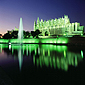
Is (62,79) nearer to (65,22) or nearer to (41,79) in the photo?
(41,79)

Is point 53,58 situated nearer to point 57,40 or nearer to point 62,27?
point 57,40

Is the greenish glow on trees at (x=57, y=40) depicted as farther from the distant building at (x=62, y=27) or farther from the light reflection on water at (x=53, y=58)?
the light reflection on water at (x=53, y=58)

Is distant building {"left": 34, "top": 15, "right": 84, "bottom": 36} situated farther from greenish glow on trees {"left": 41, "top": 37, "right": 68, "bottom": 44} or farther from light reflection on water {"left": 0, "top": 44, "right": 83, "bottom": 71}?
light reflection on water {"left": 0, "top": 44, "right": 83, "bottom": 71}

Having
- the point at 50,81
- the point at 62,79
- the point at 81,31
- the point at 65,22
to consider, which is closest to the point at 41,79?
the point at 50,81

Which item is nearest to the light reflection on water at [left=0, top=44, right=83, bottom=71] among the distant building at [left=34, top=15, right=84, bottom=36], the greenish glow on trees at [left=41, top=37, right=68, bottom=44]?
the greenish glow on trees at [left=41, top=37, right=68, bottom=44]

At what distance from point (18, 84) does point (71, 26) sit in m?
64.6

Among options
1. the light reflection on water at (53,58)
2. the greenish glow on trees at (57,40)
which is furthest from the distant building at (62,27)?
the light reflection on water at (53,58)

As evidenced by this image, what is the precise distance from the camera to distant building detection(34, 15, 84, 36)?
65438 mm

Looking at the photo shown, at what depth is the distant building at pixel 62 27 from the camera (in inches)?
→ 2576

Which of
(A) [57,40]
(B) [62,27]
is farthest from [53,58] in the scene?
(B) [62,27]

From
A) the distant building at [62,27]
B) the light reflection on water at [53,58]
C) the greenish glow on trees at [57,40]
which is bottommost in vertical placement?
the light reflection on water at [53,58]

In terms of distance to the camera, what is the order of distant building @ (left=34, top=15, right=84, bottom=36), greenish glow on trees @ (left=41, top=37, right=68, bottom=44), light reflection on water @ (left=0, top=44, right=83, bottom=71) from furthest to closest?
distant building @ (left=34, top=15, right=84, bottom=36)
greenish glow on trees @ (left=41, top=37, right=68, bottom=44)
light reflection on water @ (left=0, top=44, right=83, bottom=71)

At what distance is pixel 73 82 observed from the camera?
5.35 m

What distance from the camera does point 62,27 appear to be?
2741 inches
